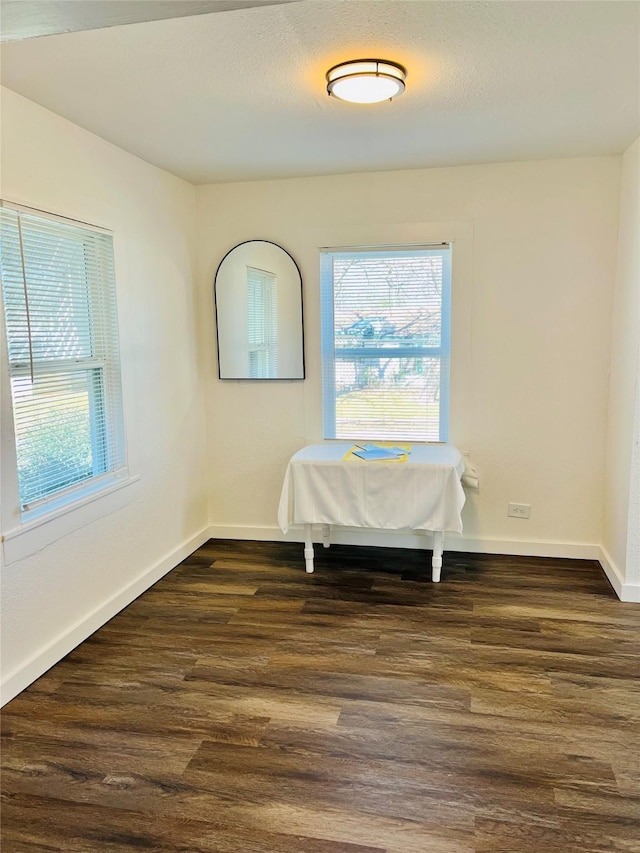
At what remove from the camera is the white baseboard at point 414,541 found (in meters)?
3.87

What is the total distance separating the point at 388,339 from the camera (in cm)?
394

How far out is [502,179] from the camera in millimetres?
3641

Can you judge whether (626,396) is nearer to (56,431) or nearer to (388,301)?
(388,301)

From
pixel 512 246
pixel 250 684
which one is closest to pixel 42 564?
pixel 250 684

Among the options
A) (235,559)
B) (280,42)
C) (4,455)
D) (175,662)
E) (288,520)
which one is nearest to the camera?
(280,42)

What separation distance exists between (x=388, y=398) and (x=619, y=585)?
5.70 ft

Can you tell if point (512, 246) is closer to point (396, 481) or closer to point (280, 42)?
point (396, 481)

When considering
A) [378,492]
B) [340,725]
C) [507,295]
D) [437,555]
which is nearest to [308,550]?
[378,492]

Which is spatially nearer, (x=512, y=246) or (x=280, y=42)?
(x=280, y=42)

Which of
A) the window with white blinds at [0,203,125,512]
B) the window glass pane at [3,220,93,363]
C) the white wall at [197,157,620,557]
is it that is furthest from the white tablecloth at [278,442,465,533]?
the window glass pane at [3,220,93,363]

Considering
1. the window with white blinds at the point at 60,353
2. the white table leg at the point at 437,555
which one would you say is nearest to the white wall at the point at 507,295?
the white table leg at the point at 437,555

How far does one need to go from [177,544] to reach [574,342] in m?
2.80

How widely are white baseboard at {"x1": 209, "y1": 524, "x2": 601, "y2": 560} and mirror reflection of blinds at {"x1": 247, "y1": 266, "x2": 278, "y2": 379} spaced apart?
114 cm

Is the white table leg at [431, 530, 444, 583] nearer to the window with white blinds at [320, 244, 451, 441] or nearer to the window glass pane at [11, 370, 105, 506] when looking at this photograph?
the window with white blinds at [320, 244, 451, 441]
